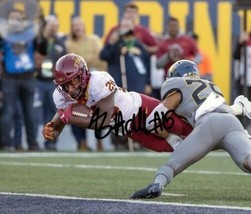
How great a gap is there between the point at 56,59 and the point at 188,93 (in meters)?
7.55

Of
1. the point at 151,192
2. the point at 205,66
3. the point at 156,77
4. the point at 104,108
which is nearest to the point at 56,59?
the point at 156,77

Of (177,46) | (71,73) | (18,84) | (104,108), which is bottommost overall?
(18,84)

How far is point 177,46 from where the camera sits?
14578mm

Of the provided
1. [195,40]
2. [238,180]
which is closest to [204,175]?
[238,180]

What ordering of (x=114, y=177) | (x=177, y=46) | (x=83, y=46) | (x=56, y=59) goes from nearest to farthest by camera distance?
(x=114, y=177), (x=177, y=46), (x=56, y=59), (x=83, y=46)

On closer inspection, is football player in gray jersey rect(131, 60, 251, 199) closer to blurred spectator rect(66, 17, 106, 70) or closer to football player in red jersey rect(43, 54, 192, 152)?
Answer: football player in red jersey rect(43, 54, 192, 152)

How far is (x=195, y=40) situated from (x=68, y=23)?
2.09m

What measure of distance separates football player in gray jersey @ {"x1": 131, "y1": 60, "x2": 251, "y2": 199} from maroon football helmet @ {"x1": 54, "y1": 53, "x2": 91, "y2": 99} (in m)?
0.61

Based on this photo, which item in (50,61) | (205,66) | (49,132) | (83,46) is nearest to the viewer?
(49,132)

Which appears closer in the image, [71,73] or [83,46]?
[71,73]

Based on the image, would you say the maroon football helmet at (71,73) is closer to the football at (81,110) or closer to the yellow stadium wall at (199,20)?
the football at (81,110)

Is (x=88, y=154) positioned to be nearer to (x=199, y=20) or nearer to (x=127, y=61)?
(x=127, y=61)

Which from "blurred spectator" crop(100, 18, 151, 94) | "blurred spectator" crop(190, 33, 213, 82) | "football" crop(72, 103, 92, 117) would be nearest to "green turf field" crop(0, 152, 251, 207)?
"football" crop(72, 103, 92, 117)
